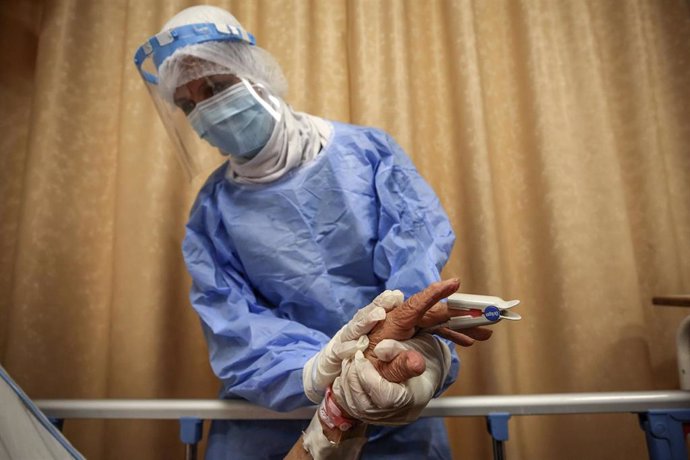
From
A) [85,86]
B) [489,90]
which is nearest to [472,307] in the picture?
[489,90]

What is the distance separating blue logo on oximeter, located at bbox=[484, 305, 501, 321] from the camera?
54 cm

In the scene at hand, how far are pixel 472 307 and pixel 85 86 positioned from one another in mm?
1363

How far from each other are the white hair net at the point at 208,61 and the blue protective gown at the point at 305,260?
221mm

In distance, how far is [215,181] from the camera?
3.30 feet

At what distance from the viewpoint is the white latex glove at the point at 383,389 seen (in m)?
0.55

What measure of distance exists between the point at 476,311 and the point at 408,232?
0.88ft

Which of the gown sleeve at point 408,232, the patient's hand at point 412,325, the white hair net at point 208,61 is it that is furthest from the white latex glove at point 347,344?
the white hair net at point 208,61

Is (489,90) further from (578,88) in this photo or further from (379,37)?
(379,37)

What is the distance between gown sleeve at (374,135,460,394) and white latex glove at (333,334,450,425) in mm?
135

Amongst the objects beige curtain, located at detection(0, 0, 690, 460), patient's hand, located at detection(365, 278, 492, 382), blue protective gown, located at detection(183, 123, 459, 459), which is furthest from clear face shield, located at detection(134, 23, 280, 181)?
patient's hand, located at detection(365, 278, 492, 382)

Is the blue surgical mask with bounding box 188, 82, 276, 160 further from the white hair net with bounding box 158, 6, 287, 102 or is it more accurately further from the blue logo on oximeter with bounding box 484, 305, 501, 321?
the blue logo on oximeter with bounding box 484, 305, 501, 321

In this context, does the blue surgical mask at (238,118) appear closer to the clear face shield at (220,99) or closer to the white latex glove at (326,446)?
the clear face shield at (220,99)

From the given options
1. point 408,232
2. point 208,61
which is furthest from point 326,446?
point 208,61

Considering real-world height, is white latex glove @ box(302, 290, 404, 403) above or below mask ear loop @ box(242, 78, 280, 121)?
below
